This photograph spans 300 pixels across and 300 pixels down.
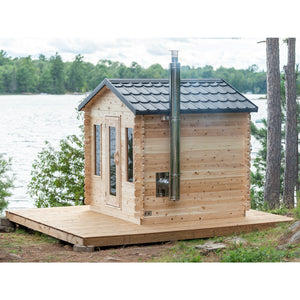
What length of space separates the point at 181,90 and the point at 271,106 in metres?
4.62

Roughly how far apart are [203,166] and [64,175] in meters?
5.20

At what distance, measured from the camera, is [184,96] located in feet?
30.5

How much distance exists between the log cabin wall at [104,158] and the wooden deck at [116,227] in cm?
16

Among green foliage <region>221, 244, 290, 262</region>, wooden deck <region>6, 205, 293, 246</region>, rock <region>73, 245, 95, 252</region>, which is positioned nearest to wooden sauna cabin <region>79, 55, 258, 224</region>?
wooden deck <region>6, 205, 293, 246</region>

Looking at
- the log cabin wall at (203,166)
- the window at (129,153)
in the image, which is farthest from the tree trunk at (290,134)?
the window at (129,153)

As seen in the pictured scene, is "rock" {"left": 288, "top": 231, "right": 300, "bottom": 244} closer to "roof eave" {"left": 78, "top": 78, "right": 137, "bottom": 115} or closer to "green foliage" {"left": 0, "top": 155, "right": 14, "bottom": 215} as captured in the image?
"roof eave" {"left": 78, "top": 78, "right": 137, "bottom": 115}

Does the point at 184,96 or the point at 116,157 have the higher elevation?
the point at 184,96

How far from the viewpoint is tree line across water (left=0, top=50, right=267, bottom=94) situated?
1450 centimetres

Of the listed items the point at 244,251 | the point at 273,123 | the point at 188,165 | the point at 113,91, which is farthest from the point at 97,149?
A: the point at 273,123

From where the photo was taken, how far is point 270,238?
8.68 m

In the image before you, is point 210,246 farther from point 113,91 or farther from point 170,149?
point 113,91

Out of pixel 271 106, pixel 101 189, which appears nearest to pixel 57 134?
pixel 271 106

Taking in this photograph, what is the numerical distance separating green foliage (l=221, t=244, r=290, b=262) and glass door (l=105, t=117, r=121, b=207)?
2.41 m
